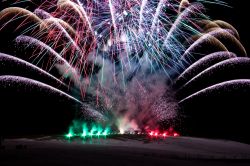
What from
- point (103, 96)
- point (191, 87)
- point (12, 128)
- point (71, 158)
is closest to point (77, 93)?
point (103, 96)

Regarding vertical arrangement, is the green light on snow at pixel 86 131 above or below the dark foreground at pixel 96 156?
above

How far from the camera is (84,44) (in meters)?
28.2

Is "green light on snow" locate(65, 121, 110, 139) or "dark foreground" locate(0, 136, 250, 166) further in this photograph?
"green light on snow" locate(65, 121, 110, 139)

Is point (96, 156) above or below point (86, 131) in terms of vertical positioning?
below

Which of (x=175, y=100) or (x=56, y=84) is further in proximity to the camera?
(x=56, y=84)

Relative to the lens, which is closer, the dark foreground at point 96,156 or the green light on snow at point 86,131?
the dark foreground at point 96,156

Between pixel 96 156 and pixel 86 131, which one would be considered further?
pixel 86 131

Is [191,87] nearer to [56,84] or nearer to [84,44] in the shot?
[56,84]

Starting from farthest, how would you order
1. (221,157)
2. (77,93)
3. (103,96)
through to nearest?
1. (77,93)
2. (103,96)
3. (221,157)

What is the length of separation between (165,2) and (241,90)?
82.8ft

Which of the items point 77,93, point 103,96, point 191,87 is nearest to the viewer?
point 103,96

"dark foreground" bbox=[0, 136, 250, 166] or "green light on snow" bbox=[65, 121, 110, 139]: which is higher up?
"green light on snow" bbox=[65, 121, 110, 139]

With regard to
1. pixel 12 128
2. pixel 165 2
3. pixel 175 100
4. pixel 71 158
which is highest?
pixel 165 2

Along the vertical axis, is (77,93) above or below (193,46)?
below
